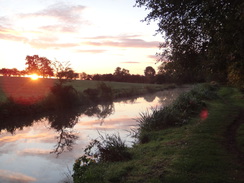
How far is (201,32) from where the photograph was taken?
11484 mm

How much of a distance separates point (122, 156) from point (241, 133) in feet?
22.0

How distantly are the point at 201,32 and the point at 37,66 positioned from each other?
117 metres

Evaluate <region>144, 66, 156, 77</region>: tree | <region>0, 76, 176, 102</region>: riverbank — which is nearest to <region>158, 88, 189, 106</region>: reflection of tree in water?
<region>0, 76, 176, 102</region>: riverbank

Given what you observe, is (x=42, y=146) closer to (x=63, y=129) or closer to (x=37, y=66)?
(x=63, y=129)

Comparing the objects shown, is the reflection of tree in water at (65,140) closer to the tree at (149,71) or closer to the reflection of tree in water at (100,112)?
the reflection of tree in water at (100,112)

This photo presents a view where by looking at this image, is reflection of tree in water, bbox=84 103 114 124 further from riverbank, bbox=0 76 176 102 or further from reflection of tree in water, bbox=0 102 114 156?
riverbank, bbox=0 76 176 102

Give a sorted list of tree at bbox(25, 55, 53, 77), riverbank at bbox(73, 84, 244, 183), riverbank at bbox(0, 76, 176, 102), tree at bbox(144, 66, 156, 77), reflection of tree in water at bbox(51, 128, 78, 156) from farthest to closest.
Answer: tree at bbox(144, 66, 156, 77) < tree at bbox(25, 55, 53, 77) < riverbank at bbox(0, 76, 176, 102) < reflection of tree in water at bbox(51, 128, 78, 156) < riverbank at bbox(73, 84, 244, 183)

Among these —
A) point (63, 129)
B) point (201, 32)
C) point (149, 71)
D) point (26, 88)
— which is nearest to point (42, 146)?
point (63, 129)

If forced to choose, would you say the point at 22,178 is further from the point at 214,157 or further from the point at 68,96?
the point at 68,96

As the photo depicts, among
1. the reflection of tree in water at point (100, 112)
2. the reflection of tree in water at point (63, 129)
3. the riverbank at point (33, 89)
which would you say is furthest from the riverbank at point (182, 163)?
the riverbank at point (33, 89)

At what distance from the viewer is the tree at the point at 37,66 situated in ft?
379

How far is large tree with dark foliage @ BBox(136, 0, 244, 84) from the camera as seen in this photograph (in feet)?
28.2

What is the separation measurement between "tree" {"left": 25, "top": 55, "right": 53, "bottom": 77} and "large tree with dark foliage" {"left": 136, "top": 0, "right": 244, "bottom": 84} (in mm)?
106083

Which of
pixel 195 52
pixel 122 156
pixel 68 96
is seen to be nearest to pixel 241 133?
pixel 195 52
